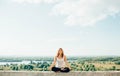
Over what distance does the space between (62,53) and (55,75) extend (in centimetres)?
68

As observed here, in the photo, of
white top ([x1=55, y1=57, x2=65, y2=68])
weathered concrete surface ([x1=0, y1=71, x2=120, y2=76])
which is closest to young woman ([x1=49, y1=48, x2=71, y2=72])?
white top ([x1=55, y1=57, x2=65, y2=68])

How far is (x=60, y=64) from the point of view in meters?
7.76

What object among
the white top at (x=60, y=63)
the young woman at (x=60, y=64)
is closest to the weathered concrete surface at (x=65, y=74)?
the young woman at (x=60, y=64)

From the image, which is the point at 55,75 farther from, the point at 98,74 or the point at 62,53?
the point at 98,74

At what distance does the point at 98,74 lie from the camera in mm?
7371

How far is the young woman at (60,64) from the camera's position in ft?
24.8

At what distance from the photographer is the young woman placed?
7.57 m

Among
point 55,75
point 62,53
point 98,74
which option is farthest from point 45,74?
point 98,74

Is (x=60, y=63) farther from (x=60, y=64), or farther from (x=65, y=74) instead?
(x=65, y=74)

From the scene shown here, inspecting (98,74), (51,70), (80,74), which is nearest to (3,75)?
(51,70)

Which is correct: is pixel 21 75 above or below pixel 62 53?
below

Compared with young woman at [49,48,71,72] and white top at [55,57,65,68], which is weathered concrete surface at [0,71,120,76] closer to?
young woman at [49,48,71,72]

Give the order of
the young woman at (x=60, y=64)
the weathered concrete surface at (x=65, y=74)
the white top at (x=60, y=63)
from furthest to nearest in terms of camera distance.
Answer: the white top at (x=60, y=63) < the young woman at (x=60, y=64) < the weathered concrete surface at (x=65, y=74)

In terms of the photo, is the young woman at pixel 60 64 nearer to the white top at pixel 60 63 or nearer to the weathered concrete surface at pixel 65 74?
the white top at pixel 60 63
